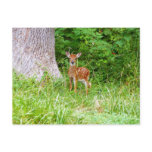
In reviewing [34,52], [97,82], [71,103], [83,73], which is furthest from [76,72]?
[34,52]

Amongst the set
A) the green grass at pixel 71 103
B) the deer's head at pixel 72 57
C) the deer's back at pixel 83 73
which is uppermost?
the deer's head at pixel 72 57

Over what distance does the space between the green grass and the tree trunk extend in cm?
18

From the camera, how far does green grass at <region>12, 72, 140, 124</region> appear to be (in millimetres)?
5133

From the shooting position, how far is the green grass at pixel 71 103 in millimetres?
5133

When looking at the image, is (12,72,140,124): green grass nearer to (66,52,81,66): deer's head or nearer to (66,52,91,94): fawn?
(66,52,91,94): fawn

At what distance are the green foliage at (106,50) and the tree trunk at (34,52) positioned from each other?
0.18 m

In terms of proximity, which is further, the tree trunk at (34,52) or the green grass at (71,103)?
the tree trunk at (34,52)

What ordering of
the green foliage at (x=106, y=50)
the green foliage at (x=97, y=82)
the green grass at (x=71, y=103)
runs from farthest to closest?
the green foliage at (x=106, y=50), the green foliage at (x=97, y=82), the green grass at (x=71, y=103)

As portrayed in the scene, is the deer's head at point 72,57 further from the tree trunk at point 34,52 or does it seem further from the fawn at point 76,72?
the tree trunk at point 34,52

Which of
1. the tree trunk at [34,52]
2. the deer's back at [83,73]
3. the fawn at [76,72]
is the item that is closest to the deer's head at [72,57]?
the fawn at [76,72]

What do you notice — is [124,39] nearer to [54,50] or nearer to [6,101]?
[54,50]

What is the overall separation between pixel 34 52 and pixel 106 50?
1328mm

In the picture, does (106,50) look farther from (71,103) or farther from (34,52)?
(34,52)
